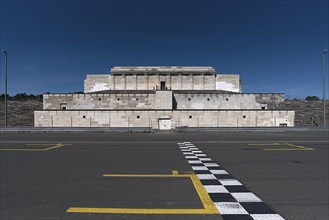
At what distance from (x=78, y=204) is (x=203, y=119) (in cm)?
3112

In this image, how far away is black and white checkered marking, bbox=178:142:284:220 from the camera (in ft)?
13.4

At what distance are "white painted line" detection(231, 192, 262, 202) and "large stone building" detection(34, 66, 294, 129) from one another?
28761mm

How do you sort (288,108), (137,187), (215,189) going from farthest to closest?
(288,108)
(137,187)
(215,189)

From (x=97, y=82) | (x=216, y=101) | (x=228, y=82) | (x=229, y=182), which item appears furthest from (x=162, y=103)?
(x=229, y=182)

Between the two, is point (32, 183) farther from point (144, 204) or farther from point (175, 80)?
point (175, 80)

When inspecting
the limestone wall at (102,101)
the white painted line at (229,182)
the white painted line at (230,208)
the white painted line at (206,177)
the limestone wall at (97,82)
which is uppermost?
the limestone wall at (97,82)

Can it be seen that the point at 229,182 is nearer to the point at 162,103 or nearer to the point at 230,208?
the point at 230,208

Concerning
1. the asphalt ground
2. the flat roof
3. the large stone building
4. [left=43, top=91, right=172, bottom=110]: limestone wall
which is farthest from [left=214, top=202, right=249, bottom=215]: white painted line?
the flat roof

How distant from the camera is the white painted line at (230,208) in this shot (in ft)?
13.8

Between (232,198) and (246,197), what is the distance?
0.37m

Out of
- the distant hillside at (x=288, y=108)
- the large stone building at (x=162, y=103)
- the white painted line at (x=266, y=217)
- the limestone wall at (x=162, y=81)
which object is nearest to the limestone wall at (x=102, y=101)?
the large stone building at (x=162, y=103)

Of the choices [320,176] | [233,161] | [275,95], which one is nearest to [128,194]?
[233,161]

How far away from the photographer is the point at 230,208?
4.38 metres

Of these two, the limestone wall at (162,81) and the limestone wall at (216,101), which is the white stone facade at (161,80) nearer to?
the limestone wall at (162,81)
